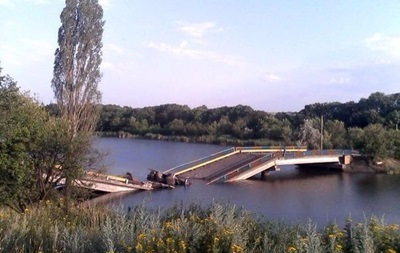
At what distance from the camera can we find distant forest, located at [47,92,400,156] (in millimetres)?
40156

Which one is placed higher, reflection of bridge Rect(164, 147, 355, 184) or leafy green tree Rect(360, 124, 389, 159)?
leafy green tree Rect(360, 124, 389, 159)

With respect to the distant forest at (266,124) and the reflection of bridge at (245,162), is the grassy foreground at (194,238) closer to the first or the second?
the reflection of bridge at (245,162)

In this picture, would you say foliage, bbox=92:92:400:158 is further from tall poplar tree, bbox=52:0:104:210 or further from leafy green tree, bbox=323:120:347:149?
tall poplar tree, bbox=52:0:104:210

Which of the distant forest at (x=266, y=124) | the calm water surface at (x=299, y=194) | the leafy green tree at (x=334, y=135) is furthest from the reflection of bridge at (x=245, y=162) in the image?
the leafy green tree at (x=334, y=135)

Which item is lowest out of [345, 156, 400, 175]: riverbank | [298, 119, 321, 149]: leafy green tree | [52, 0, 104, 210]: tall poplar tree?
[345, 156, 400, 175]: riverbank

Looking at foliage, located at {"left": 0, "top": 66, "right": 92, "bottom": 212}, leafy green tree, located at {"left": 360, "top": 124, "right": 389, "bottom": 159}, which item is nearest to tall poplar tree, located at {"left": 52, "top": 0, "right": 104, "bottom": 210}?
foliage, located at {"left": 0, "top": 66, "right": 92, "bottom": 212}

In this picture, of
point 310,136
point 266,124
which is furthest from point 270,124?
point 310,136

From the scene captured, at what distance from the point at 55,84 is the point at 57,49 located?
1.46 m

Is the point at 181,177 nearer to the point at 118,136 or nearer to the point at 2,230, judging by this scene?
the point at 2,230

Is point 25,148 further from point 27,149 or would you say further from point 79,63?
point 79,63

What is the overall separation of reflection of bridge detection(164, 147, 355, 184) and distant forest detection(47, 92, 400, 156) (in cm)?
351

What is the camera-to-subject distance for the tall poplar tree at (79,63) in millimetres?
17312

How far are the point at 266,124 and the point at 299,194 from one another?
29039 millimetres

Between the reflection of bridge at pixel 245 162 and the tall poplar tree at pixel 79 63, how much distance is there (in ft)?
29.5
